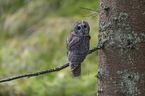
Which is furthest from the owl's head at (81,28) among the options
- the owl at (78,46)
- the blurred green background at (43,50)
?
the blurred green background at (43,50)

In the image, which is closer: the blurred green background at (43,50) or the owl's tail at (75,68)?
the owl's tail at (75,68)

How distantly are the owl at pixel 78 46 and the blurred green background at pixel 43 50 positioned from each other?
114 cm

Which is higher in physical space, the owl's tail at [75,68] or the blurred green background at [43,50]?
the owl's tail at [75,68]

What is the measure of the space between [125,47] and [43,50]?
7.58 feet

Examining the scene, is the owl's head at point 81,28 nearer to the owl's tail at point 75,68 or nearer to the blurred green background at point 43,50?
the owl's tail at point 75,68

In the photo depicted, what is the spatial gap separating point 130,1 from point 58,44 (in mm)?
2228

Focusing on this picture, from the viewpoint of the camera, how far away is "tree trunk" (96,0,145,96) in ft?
2.65

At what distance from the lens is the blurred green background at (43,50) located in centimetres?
239

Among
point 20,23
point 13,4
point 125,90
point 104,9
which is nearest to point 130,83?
point 125,90

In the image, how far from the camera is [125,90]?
0.82 meters

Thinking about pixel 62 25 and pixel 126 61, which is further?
pixel 62 25

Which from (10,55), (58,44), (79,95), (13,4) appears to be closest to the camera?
(79,95)

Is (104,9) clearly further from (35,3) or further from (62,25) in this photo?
(35,3)

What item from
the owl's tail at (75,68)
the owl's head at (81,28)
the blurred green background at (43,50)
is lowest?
the blurred green background at (43,50)
